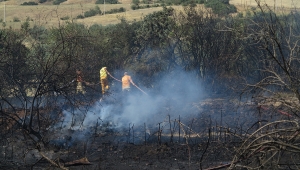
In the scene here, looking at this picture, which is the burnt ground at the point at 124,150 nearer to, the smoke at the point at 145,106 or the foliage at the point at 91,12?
the smoke at the point at 145,106

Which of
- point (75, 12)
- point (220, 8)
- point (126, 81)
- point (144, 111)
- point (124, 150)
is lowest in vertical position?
point (144, 111)

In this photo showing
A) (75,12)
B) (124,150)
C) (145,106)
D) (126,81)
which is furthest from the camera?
(75,12)

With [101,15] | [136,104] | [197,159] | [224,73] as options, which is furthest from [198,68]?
[101,15]

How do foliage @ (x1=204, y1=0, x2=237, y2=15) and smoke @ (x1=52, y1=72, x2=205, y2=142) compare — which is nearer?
smoke @ (x1=52, y1=72, x2=205, y2=142)

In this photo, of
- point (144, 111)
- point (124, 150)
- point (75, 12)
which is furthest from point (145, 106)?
point (75, 12)

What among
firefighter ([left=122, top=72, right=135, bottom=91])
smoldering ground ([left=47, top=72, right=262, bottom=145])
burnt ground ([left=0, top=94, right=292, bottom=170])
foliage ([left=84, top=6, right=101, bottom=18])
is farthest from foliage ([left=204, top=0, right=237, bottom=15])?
foliage ([left=84, top=6, right=101, bottom=18])

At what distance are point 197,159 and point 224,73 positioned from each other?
9.82 m

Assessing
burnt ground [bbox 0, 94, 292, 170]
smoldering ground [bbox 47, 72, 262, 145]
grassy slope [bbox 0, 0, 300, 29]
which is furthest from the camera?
grassy slope [bbox 0, 0, 300, 29]

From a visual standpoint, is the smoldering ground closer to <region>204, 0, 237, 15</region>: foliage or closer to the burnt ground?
the burnt ground

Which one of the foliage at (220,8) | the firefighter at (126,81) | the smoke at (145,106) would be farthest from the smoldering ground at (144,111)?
the foliage at (220,8)

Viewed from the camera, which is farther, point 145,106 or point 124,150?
point 145,106

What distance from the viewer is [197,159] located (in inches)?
443

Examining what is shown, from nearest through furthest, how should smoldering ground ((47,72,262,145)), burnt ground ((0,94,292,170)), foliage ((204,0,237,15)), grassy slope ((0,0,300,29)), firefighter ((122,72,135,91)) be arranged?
burnt ground ((0,94,292,170))
smoldering ground ((47,72,262,145))
firefighter ((122,72,135,91))
foliage ((204,0,237,15))
grassy slope ((0,0,300,29))

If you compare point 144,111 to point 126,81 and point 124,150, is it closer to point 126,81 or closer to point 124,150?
point 126,81
